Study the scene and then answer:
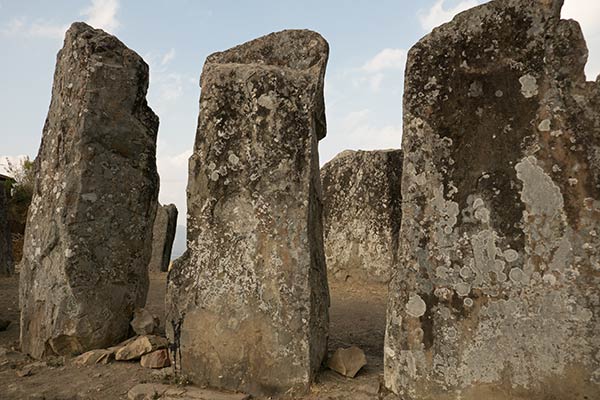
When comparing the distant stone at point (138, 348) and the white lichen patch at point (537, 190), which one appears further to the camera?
the distant stone at point (138, 348)

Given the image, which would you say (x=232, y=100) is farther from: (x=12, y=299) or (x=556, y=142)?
(x=12, y=299)

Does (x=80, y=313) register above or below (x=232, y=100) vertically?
below

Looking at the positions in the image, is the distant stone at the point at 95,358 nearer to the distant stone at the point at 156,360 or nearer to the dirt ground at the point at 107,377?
the dirt ground at the point at 107,377

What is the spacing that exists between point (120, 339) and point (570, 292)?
389cm

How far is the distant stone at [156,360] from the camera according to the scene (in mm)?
4258

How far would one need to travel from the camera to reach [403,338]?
3.34 meters

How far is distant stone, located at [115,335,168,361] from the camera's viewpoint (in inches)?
175

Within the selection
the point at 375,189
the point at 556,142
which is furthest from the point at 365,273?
the point at 556,142

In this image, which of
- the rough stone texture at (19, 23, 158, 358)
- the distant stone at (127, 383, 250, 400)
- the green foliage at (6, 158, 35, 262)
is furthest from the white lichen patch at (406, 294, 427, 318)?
the green foliage at (6, 158, 35, 262)

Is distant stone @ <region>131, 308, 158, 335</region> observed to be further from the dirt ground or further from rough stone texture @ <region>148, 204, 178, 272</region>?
rough stone texture @ <region>148, 204, 178, 272</region>

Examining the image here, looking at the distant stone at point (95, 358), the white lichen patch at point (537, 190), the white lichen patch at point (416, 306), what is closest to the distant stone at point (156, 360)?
the distant stone at point (95, 358)

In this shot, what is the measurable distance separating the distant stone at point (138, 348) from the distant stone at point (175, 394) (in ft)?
2.17

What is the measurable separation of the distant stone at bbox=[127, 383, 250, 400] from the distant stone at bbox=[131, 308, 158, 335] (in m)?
1.03

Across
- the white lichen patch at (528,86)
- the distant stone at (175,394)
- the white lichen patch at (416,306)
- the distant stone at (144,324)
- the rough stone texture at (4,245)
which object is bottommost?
the distant stone at (175,394)
